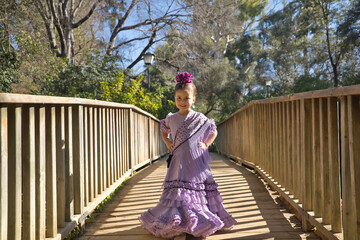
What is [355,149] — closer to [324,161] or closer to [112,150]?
[324,161]

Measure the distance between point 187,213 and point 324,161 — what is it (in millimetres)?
1066

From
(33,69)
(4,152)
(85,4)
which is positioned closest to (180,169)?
(4,152)

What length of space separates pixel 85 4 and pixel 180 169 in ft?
64.9

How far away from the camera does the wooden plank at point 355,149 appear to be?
1854 mm

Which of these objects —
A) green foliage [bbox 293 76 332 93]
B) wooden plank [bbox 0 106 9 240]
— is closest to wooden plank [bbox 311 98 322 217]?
wooden plank [bbox 0 106 9 240]

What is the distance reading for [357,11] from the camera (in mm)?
20000

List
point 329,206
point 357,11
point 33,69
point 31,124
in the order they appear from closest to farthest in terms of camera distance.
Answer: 1. point 31,124
2. point 329,206
3. point 33,69
4. point 357,11

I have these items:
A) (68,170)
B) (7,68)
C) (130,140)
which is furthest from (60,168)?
(7,68)

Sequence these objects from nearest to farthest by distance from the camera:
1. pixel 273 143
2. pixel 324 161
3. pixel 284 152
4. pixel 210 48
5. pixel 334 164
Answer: pixel 334 164 → pixel 324 161 → pixel 284 152 → pixel 273 143 → pixel 210 48

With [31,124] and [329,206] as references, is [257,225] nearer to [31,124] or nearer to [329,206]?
[329,206]

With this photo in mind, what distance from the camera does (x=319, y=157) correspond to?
258 centimetres

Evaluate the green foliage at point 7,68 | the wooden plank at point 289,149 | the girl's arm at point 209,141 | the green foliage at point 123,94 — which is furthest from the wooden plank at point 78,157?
the green foliage at point 7,68

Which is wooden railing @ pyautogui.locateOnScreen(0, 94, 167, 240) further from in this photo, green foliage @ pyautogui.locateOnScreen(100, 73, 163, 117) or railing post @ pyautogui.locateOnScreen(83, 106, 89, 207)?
green foliage @ pyautogui.locateOnScreen(100, 73, 163, 117)

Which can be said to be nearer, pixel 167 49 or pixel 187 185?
pixel 187 185
